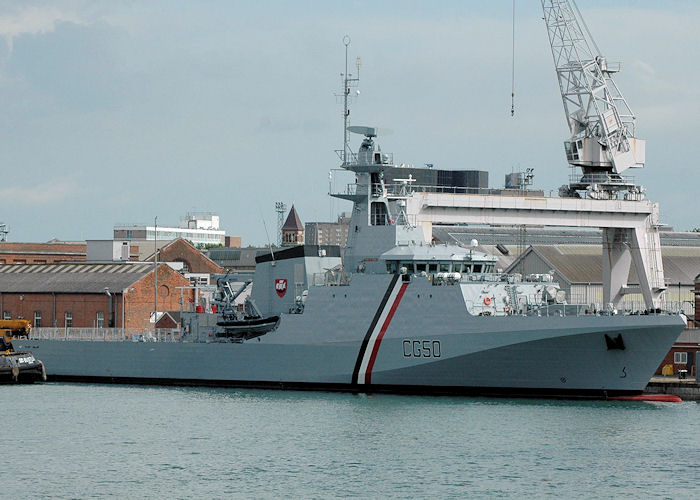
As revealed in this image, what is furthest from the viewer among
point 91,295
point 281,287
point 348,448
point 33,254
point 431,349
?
point 33,254

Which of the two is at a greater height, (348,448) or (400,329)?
(400,329)

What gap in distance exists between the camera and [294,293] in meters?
45.8

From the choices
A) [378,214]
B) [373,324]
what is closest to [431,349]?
[373,324]

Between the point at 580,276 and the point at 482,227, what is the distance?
16.6m

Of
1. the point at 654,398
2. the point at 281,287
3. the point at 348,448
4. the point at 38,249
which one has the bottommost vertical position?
the point at 348,448

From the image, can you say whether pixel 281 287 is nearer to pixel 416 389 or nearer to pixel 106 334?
pixel 416 389

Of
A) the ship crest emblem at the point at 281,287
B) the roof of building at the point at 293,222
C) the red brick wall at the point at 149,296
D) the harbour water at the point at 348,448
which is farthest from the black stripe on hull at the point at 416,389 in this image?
the roof of building at the point at 293,222

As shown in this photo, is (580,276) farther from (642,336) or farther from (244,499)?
(244,499)

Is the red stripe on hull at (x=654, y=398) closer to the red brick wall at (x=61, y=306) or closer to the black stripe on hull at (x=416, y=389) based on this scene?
the black stripe on hull at (x=416, y=389)

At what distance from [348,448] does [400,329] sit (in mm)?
9832

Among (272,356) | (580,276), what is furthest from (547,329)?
(580,276)

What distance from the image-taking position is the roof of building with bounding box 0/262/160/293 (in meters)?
62.7

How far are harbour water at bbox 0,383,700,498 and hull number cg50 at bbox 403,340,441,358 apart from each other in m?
1.41

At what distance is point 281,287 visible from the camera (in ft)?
152
